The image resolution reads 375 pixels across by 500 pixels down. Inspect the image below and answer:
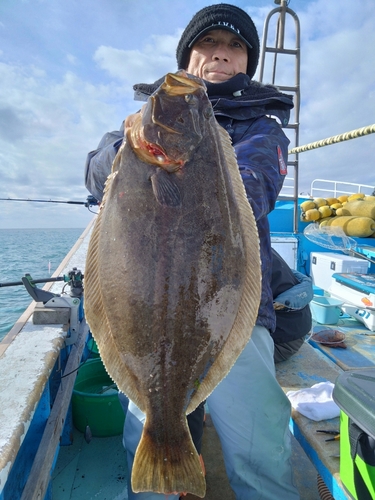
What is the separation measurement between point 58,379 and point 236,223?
2.77 metres

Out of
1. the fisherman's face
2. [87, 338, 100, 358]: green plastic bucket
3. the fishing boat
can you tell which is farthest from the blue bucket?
the fisherman's face

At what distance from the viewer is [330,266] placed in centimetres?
714

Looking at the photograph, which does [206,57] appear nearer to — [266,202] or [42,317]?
[266,202]

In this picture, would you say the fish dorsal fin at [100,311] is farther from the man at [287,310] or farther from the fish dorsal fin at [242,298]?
the man at [287,310]

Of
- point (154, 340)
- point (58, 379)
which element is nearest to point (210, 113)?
point (154, 340)

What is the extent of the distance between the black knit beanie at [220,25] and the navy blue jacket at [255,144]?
13.9 inches

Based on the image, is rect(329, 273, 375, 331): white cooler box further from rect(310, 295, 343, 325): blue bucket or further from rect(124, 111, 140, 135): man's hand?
rect(124, 111, 140, 135): man's hand

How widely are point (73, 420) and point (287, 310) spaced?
2479 millimetres

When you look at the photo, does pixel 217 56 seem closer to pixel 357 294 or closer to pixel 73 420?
pixel 73 420

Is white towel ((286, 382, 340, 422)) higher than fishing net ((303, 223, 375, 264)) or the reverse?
the reverse

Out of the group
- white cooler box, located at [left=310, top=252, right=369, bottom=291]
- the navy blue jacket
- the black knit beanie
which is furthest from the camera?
white cooler box, located at [left=310, top=252, right=369, bottom=291]

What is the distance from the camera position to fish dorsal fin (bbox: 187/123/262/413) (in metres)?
1.42

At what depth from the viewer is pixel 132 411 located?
6.96ft

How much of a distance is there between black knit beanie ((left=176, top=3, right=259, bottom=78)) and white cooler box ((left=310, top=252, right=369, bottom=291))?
5.31 m
